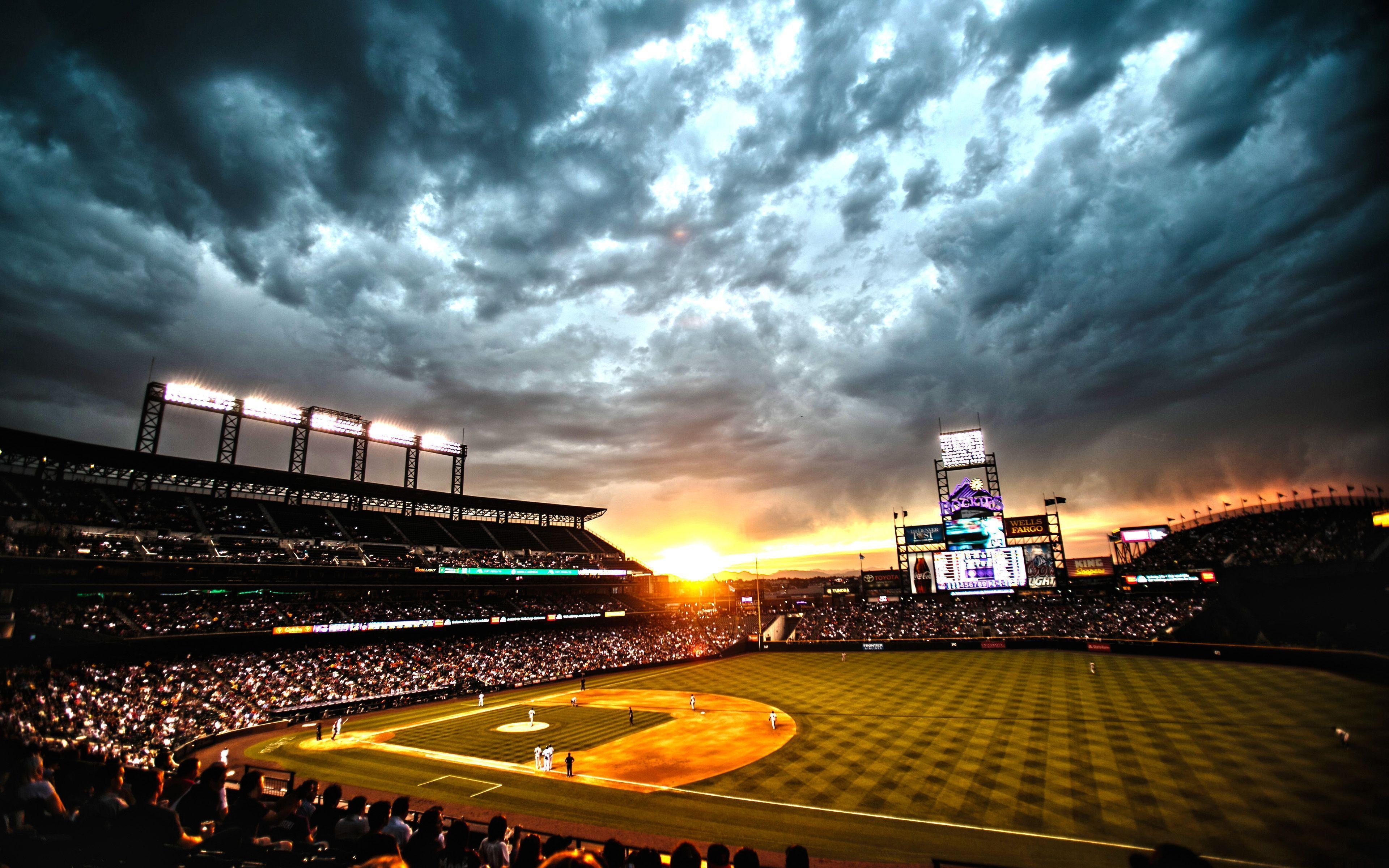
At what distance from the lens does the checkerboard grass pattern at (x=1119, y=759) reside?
57.7ft

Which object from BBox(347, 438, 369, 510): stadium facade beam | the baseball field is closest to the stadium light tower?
BBox(347, 438, 369, 510): stadium facade beam

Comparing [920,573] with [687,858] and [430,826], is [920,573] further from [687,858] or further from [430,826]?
[687,858]

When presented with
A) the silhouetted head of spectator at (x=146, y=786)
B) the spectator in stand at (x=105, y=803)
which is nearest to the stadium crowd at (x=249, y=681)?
the spectator in stand at (x=105, y=803)

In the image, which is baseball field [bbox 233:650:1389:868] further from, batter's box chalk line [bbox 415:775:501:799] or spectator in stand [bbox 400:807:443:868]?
spectator in stand [bbox 400:807:443:868]

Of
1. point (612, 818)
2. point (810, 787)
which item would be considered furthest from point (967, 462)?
point (612, 818)

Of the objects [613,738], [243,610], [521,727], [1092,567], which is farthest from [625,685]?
[1092,567]

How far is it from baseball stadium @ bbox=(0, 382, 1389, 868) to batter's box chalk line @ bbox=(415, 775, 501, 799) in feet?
0.84

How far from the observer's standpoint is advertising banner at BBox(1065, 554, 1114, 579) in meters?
74.1

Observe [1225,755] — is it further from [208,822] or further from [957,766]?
[208,822]

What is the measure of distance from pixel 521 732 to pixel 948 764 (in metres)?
23.3

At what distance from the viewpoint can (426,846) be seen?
25.0ft

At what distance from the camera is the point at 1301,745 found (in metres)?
23.2

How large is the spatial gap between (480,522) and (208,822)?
72138mm

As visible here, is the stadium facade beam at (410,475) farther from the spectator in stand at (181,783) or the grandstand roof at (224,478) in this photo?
the spectator in stand at (181,783)
